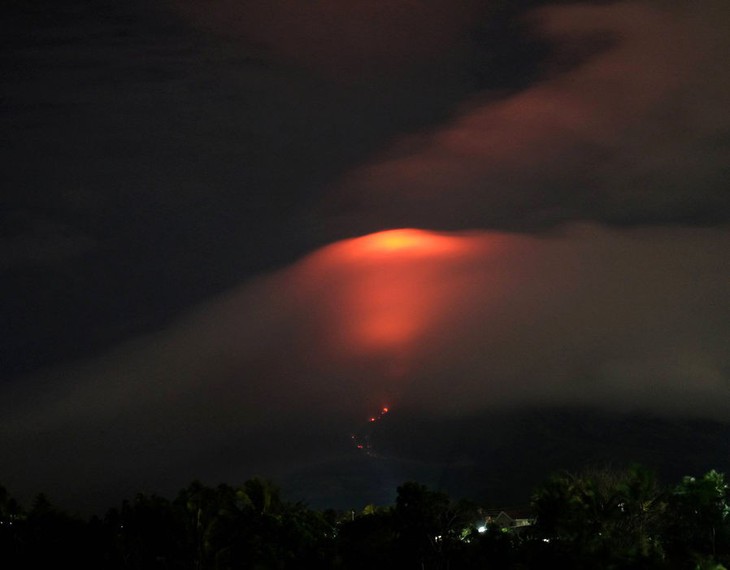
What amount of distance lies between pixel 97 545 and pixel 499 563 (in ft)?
71.5

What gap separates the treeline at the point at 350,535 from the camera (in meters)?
52.2

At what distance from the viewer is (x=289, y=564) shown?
53.9 metres

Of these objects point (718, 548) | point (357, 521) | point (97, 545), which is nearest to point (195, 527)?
point (97, 545)

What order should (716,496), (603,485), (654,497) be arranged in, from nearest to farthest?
1. (654,497)
2. (716,496)
3. (603,485)

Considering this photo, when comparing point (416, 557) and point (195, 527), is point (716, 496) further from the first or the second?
point (195, 527)

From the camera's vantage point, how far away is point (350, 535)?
189 ft

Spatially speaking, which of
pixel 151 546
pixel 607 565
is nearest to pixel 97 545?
pixel 151 546

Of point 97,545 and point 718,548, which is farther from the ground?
point 97,545

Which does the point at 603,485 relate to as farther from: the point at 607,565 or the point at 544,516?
the point at 607,565

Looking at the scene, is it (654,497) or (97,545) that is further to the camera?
(654,497)

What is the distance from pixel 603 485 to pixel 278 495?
101 ft

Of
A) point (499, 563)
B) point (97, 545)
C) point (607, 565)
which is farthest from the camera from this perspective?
point (97, 545)

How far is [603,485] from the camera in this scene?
79938 mm

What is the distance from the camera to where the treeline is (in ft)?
171
